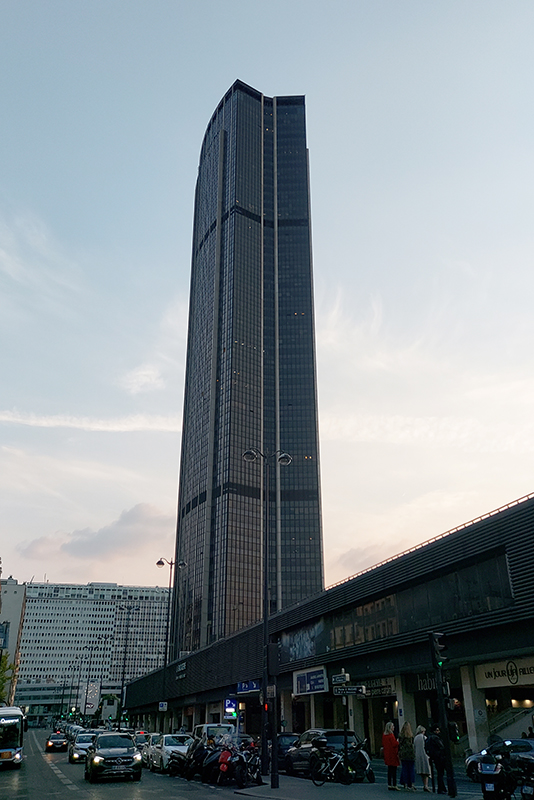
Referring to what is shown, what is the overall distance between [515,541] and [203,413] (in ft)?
453

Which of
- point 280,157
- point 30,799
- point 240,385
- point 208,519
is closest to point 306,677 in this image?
point 30,799

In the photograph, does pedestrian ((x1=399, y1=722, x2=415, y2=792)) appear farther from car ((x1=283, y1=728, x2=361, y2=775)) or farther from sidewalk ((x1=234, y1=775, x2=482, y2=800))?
car ((x1=283, y1=728, x2=361, y2=775))

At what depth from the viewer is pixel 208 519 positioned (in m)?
145

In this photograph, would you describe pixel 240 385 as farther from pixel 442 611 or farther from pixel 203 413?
pixel 442 611

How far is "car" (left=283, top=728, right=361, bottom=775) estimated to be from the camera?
927 inches

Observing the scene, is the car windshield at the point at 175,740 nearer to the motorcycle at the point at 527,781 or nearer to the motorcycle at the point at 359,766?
the motorcycle at the point at 359,766

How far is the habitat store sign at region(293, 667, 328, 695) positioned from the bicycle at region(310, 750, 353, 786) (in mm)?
19635

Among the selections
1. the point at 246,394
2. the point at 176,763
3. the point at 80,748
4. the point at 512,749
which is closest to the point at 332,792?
the point at 512,749

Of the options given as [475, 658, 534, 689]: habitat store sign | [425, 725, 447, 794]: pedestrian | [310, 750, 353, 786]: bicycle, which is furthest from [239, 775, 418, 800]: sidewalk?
[475, 658, 534, 689]: habitat store sign

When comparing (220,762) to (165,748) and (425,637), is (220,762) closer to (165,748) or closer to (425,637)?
(165,748)

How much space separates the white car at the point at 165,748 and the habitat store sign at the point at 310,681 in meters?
12.8

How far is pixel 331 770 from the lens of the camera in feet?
65.2

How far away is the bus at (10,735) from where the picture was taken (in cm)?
2958

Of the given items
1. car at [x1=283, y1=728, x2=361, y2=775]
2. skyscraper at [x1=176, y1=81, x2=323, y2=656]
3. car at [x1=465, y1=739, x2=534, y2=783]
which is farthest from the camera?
skyscraper at [x1=176, y1=81, x2=323, y2=656]
